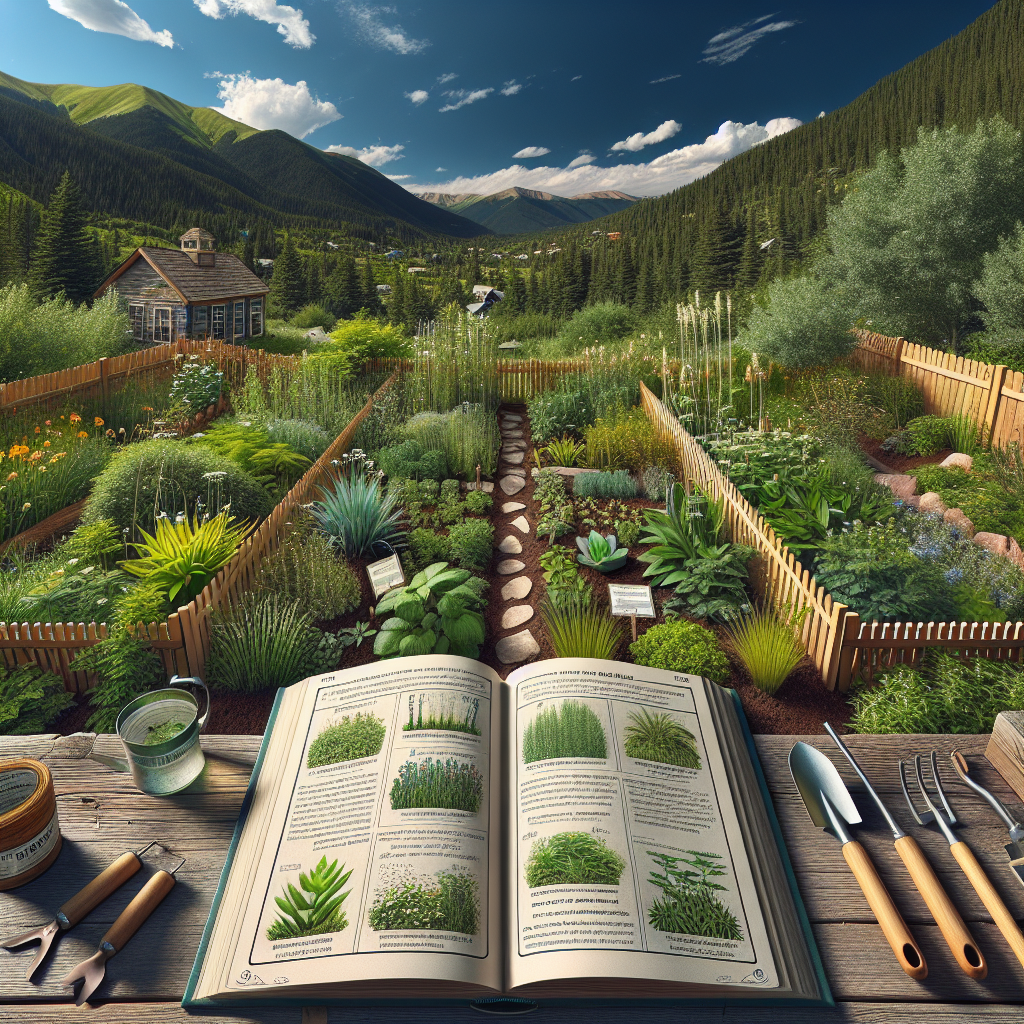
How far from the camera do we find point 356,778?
1.22 metres

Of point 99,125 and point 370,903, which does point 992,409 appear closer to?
point 370,903

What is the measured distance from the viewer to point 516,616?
385 cm

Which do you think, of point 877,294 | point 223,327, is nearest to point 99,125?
point 223,327

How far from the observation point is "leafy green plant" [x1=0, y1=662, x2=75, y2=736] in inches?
109

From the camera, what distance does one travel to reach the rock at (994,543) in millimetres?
4504

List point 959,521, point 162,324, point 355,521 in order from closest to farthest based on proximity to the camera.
Answer: 1. point 355,521
2. point 959,521
3. point 162,324

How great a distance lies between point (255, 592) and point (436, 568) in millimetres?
1082

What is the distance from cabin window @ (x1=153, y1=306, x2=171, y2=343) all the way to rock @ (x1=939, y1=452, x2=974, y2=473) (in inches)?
840

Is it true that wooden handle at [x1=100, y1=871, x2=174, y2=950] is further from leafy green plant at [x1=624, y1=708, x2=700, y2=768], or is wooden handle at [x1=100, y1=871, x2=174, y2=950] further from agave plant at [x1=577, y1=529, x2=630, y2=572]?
agave plant at [x1=577, y1=529, x2=630, y2=572]

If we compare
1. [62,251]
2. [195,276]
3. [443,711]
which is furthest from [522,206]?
[443,711]

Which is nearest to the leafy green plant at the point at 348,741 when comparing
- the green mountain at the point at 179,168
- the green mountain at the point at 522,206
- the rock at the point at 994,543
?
the rock at the point at 994,543

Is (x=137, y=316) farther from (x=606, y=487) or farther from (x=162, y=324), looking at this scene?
(x=606, y=487)

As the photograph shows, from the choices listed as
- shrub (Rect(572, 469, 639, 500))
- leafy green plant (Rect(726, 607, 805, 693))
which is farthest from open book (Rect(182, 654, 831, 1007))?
shrub (Rect(572, 469, 639, 500))

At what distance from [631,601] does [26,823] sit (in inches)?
110
